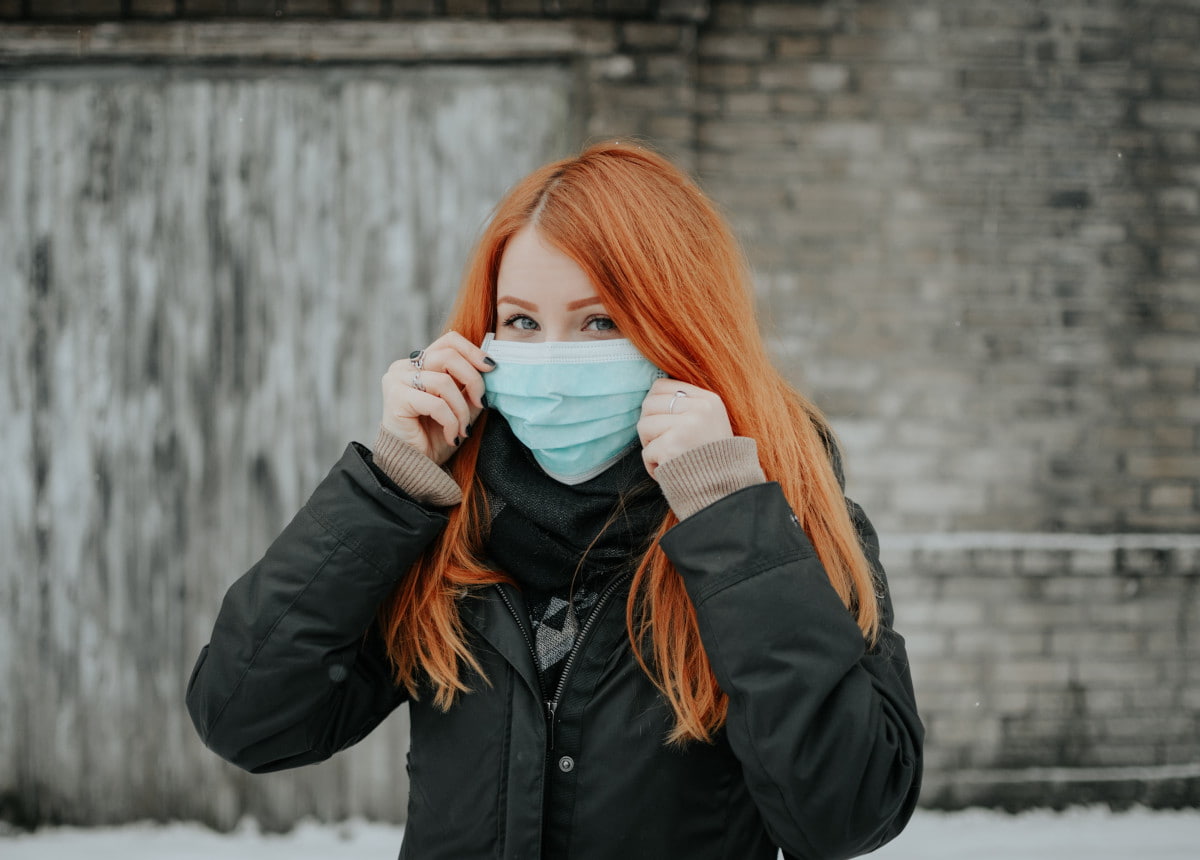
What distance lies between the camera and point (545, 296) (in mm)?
1406

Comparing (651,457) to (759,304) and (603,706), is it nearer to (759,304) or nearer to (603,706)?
(603,706)

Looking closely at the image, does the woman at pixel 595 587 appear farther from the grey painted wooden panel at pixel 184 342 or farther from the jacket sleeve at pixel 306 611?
the grey painted wooden panel at pixel 184 342

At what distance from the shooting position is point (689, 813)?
1.31 m

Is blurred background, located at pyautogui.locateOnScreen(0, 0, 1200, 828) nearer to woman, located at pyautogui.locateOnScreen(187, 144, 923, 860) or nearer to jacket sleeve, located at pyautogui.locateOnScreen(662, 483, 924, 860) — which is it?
woman, located at pyautogui.locateOnScreen(187, 144, 923, 860)

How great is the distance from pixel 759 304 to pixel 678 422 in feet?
7.88

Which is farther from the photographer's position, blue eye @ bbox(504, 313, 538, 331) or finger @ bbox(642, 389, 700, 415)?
blue eye @ bbox(504, 313, 538, 331)

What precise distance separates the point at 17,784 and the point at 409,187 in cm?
308

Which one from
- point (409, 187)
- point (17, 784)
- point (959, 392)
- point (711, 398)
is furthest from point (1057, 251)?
point (17, 784)

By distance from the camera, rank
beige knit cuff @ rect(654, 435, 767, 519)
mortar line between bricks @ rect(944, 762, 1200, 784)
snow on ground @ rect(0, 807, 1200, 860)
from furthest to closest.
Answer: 1. mortar line between bricks @ rect(944, 762, 1200, 784)
2. snow on ground @ rect(0, 807, 1200, 860)
3. beige knit cuff @ rect(654, 435, 767, 519)

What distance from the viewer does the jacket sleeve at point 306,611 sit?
4.40ft

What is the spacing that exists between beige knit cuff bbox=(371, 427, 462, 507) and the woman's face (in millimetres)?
279

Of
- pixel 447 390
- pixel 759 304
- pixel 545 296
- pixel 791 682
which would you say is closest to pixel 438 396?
pixel 447 390

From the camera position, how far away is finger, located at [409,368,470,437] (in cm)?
141

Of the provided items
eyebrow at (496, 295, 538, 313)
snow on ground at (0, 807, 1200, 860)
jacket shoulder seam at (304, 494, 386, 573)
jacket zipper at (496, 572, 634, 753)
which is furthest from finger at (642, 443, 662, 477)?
snow on ground at (0, 807, 1200, 860)
